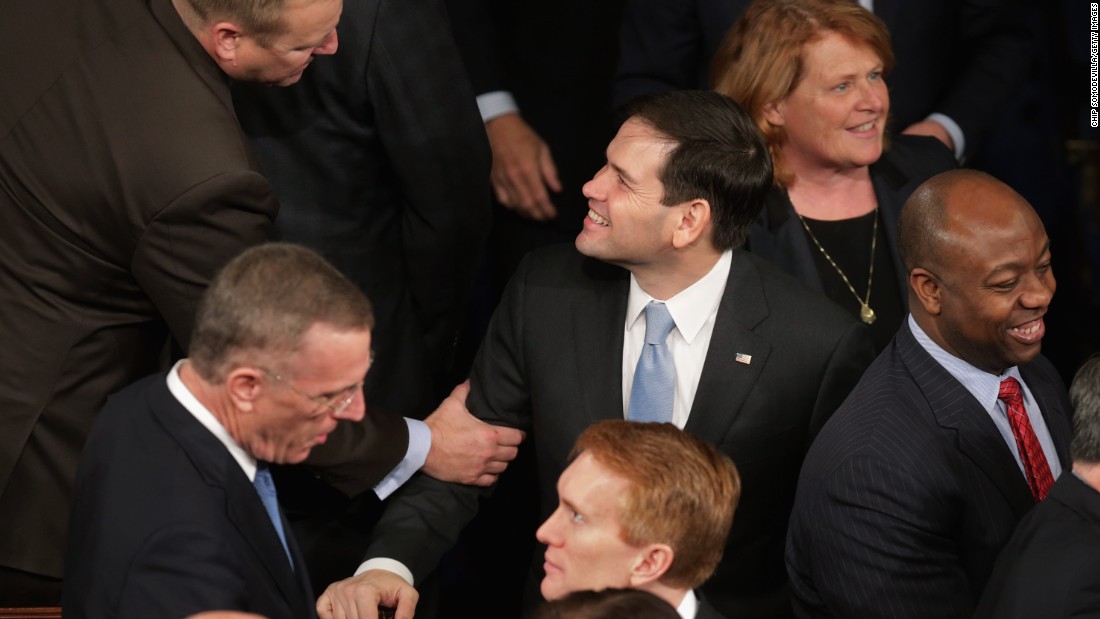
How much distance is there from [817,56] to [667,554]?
181cm

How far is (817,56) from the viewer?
376 centimetres

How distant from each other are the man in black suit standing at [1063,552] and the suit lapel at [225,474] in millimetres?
1157

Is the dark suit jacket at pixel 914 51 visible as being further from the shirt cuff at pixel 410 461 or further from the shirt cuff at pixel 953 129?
the shirt cuff at pixel 410 461

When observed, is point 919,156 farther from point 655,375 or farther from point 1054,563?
point 1054,563

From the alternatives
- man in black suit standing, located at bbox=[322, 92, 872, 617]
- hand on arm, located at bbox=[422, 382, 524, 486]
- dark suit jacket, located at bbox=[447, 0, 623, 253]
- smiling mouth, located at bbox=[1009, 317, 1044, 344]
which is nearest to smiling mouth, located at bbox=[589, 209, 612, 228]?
man in black suit standing, located at bbox=[322, 92, 872, 617]

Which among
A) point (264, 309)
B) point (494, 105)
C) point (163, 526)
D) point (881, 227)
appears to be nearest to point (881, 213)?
point (881, 227)

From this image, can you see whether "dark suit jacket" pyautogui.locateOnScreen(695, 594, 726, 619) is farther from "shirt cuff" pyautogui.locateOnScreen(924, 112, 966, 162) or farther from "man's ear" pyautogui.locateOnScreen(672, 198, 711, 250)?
"shirt cuff" pyautogui.locateOnScreen(924, 112, 966, 162)

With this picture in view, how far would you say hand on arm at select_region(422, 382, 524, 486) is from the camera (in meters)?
3.25

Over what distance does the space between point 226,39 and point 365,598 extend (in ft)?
3.74

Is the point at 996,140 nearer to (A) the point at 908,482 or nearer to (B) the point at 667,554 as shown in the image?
(A) the point at 908,482

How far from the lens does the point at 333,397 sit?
2.38m

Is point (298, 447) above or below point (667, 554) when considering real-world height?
above

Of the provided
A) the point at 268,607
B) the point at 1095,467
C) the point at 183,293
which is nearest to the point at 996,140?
the point at 1095,467

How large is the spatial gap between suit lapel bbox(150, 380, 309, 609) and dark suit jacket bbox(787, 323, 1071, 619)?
1089mm
